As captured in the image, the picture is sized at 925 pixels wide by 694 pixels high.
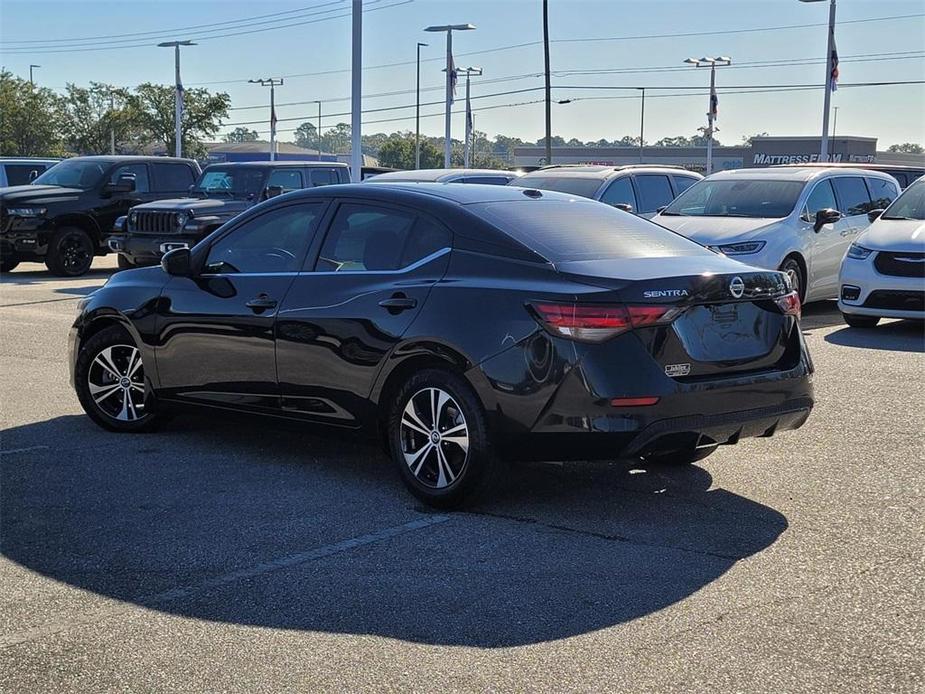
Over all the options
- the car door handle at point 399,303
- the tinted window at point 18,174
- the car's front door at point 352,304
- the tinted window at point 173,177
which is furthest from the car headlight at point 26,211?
the car door handle at point 399,303

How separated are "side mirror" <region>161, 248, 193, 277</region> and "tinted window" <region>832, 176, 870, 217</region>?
32.8 feet

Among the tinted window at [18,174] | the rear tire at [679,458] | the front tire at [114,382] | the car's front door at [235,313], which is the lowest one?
the rear tire at [679,458]

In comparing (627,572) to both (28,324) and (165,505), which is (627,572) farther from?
(28,324)

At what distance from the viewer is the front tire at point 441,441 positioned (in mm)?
5715

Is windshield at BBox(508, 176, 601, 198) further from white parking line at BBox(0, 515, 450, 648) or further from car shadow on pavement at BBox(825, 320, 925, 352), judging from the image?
white parking line at BBox(0, 515, 450, 648)

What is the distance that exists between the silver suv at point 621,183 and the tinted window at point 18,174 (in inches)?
491

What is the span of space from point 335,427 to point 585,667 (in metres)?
2.73

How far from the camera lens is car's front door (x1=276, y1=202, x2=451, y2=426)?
612 cm

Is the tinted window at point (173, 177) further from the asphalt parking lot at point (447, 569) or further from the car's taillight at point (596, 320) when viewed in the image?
the car's taillight at point (596, 320)

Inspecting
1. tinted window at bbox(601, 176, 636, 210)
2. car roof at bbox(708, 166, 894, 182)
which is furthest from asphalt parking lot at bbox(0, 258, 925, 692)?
tinted window at bbox(601, 176, 636, 210)

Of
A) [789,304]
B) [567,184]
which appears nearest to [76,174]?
[567,184]

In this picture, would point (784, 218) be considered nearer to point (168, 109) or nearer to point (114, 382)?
point (114, 382)

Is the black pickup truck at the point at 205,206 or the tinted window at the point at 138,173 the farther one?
the tinted window at the point at 138,173

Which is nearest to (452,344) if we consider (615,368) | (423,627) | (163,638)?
(615,368)
